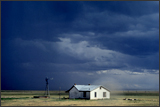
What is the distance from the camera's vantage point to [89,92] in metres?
58.2

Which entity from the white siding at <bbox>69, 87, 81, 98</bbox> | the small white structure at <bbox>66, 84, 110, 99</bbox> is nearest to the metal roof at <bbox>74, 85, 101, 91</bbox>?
the small white structure at <bbox>66, 84, 110, 99</bbox>

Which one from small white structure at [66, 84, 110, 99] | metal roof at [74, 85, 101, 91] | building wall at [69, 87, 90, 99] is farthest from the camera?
building wall at [69, 87, 90, 99]

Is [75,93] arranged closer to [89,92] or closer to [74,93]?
[74,93]

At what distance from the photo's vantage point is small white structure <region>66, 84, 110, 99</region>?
5877 cm

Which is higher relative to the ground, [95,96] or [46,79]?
[46,79]

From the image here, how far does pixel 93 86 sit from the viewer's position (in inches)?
2414

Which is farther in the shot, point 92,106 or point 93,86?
point 93,86

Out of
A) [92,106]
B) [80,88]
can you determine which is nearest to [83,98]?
[80,88]

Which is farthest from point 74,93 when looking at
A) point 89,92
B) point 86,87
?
point 89,92

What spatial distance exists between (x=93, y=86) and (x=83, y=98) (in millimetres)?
4114

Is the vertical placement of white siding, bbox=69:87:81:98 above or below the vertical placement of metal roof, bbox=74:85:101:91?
below

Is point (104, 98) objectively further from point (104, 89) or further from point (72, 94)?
point (72, 94)

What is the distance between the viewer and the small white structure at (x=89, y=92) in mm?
58766

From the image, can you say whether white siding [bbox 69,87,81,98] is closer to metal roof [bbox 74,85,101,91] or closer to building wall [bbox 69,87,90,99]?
building wall [bbox 69,87,90,99]
